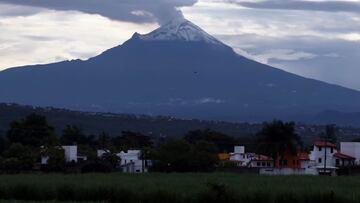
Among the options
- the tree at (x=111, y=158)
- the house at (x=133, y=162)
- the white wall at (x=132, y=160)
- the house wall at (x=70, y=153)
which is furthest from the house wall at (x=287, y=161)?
the house wall at (x=70, y=153)

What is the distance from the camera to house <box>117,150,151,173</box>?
83.2 metres

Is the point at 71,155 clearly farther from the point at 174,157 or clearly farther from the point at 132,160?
the point at 174,157

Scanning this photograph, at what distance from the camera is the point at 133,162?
85875 millimetres

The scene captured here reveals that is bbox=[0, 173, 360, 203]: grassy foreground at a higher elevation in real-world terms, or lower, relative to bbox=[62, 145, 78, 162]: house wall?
lower

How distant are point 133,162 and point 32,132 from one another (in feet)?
35.3

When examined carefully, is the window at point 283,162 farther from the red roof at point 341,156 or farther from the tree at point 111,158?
the tree at point 111,158

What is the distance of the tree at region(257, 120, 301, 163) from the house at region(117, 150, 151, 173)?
10.6 metres

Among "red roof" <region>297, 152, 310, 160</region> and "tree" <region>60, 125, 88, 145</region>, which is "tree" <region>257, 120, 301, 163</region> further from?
"tree" <region>60, 125, 88, 145</region>

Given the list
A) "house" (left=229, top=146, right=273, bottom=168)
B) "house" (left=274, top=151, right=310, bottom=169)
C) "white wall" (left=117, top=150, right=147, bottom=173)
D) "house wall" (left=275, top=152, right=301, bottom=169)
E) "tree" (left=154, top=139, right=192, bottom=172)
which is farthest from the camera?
"house" (left=229, top=146, right=273, bottom=168)

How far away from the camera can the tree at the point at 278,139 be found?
85.1m

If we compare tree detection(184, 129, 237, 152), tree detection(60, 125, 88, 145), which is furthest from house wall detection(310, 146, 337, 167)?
tree detection(60, 125, 88, 145)

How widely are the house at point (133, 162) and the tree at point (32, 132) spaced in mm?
6599

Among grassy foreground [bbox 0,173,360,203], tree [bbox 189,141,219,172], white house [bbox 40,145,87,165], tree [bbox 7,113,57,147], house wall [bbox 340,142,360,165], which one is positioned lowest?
grassy foreground [bbox 0,173,360,203]

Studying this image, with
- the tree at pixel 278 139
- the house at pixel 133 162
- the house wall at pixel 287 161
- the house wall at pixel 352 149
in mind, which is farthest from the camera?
the house wall at pixel 352 149
